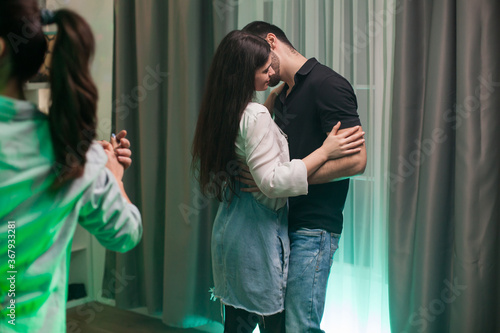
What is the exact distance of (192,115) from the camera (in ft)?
9.13

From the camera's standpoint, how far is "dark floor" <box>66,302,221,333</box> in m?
2.89

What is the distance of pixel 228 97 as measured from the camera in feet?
5.32

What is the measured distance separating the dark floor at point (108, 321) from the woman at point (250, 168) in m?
1.35

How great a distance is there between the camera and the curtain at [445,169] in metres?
2.01

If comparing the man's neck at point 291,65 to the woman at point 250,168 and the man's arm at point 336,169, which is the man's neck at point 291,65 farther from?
the man's arm at point 336,169

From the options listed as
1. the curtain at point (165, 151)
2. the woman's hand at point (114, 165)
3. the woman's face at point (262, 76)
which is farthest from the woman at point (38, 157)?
the curtain at point (165, 151)

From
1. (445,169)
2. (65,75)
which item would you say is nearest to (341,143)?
(445,169)

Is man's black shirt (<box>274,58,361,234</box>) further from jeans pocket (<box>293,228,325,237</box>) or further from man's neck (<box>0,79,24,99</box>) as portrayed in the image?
man's neck (<box>0,79,24,99</box>)

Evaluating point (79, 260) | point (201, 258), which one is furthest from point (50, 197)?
point (79, 260)

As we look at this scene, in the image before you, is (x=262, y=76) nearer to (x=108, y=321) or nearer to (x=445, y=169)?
(x=445, y=169)

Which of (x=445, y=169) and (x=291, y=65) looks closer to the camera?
(x=291, y=65)

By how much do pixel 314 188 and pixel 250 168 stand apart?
294 mm

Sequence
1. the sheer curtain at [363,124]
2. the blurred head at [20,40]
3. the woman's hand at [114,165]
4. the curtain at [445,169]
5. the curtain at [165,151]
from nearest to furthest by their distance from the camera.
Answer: the blurred head at [20,40] < the woman's hand at [114,165] < the curtain at [445,169] < the sheer curtain at [363,124] < the curtain at [165,151]

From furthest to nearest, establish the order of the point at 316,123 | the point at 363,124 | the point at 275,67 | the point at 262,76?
the point at 363,124
the point at 275,67
the point at 316,123
the point at 262,76
